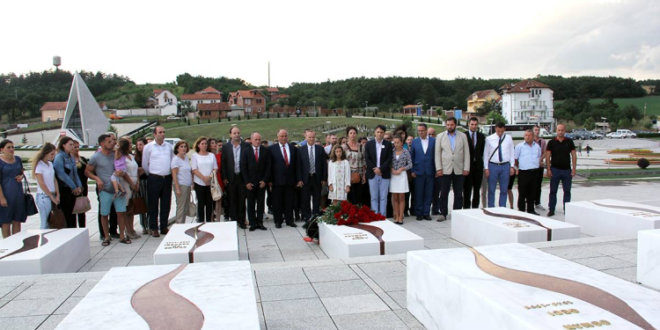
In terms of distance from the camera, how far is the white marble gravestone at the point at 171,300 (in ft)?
8.89

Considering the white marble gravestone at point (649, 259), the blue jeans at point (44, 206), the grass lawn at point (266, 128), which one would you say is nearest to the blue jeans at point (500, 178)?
the white marble gravestone at point (649, 259)

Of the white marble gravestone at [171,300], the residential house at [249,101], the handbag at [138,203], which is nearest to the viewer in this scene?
the white marble gravestone at [171,300]

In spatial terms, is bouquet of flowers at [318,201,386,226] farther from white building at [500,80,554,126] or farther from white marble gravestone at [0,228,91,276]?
white building at [500,80,554,126]

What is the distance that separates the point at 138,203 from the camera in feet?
26.3

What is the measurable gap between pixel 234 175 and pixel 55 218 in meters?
2.99

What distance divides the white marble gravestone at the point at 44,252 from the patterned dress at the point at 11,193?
2.68ft

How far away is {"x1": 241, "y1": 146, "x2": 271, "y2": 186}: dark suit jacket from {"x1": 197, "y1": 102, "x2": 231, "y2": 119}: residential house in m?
86.1

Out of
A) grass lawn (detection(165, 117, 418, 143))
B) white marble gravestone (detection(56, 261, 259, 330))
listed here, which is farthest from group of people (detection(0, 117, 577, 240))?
grass lawn (detection(165, 117, 418, 143))

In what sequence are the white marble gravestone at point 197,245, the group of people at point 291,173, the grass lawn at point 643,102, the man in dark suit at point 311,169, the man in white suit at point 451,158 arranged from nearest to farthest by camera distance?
1. the white marble gravestone at point 197,245
2. the group of people at point 291,173
3. the man in dark suit at point 311,169
4. the man in white suit at point 451,158
5. the grass lawn at point 643,102

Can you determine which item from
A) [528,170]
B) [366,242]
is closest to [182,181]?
[366,242]

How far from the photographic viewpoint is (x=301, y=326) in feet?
11.6

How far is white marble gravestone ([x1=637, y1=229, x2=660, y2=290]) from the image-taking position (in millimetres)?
4125

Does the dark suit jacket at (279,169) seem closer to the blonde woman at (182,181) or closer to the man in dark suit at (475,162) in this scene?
the blonde woman at (182,181)

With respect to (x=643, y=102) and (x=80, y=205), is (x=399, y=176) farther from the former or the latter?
(x=643, y=102)
